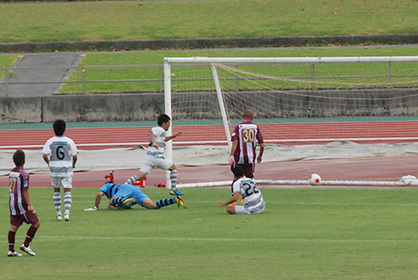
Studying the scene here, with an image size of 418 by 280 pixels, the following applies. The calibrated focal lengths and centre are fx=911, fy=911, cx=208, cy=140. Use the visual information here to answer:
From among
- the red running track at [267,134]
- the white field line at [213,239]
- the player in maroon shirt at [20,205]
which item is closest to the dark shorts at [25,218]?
the player in maroon shirt at [20,205]

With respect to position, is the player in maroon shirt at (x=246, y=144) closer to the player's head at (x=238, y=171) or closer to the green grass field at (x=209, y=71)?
the player's head at (x=238, y=171)

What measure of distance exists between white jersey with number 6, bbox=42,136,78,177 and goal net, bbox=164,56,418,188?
11.7 meters

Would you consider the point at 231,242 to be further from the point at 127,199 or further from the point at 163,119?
the point at 163,119

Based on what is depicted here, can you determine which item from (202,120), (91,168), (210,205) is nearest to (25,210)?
(210,205)

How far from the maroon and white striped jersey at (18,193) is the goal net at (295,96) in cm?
1520

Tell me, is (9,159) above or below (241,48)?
below

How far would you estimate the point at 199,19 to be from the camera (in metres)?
45.1

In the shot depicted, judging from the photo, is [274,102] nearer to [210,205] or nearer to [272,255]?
[210,205]

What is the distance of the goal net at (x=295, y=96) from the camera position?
27922 millimetres

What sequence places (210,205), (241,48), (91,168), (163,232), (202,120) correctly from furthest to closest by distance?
(241,48) → (202,120) → (91,168) → (210,205) → (163,232)

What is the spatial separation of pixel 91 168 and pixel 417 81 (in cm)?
1423

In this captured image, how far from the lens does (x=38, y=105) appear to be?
3338 cm

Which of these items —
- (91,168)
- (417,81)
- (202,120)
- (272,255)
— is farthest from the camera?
(417,81)

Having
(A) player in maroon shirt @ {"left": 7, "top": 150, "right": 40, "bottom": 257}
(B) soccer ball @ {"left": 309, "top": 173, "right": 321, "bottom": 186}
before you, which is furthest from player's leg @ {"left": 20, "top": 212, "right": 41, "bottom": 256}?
(B) soccer ball @ {"left": 309, "top": 173, "right": 321, "bottom": 186}
